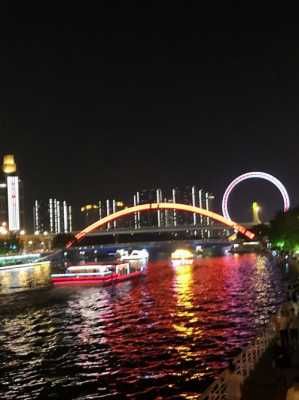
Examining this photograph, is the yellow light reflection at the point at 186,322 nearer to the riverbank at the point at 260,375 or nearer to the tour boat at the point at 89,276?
the riverbank at the point at 260,375

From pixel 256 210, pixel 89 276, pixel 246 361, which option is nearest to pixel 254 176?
pixel 256 210

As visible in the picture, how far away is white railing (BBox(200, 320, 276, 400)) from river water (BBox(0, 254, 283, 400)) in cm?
225

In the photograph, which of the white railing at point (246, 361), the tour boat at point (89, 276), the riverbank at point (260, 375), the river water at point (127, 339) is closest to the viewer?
the white railing at point (246, 361)

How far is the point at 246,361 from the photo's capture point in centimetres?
1811

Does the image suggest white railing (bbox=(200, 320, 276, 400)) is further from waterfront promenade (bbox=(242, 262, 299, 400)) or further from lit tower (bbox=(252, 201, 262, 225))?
lit tower (bbox=(252, 201, 262, 225))

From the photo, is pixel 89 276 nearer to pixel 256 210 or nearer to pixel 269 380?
pixel 269 380

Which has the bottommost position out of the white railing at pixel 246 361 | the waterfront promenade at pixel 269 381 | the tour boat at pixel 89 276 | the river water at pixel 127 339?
the river water at pixel 127 339

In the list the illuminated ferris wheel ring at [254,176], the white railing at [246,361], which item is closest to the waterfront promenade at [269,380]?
the white railing at [246,361]

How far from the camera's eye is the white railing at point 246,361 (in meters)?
14.4

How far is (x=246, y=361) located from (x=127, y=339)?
1634cm

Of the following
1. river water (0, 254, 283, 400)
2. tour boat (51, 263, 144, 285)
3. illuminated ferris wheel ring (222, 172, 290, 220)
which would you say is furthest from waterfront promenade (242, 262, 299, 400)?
illuminated ferris wheel ring (222, 172, 290, 220)

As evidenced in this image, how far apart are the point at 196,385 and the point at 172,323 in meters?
16.2

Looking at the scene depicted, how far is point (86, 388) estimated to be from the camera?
23547 mm

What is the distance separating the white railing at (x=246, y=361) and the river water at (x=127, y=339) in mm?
2249
